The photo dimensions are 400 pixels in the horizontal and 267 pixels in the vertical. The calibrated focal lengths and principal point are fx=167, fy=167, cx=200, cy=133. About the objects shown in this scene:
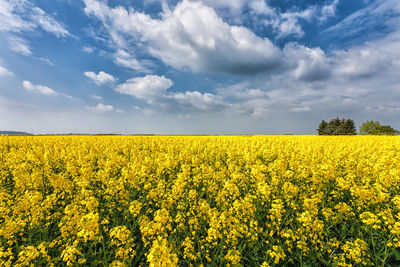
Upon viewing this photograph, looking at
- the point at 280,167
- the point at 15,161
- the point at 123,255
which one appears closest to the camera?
the point at 123,255

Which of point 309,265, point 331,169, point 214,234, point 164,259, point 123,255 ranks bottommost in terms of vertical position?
point 309,265

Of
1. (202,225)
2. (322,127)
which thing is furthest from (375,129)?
(202,225)

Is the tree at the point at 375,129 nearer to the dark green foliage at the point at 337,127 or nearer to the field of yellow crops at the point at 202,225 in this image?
the dark green foliage at the point at 337,127

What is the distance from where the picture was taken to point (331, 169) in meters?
6.50

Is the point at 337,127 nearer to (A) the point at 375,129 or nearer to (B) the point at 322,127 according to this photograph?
(B) the point at 322,127

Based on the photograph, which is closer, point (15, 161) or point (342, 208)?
point (342, 208)

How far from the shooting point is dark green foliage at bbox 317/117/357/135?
61.0 metres

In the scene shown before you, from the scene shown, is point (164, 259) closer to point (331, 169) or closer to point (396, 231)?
point (396, 231)

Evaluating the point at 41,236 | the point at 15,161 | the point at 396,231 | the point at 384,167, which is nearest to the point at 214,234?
the point at 396,231

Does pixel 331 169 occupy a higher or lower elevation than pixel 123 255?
higher

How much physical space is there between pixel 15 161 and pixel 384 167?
2031 centimetres

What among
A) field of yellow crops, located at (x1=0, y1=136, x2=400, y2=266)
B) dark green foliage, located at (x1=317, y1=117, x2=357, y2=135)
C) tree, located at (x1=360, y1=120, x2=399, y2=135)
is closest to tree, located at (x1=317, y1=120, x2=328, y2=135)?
dark green foliage, located at (x1=317, y1=117, x2=357, y2=135)

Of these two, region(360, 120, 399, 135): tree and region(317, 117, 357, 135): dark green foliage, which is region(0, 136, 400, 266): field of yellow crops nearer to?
region(317, 117, 357, 135): dark green foliage

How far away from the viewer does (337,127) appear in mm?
63562
